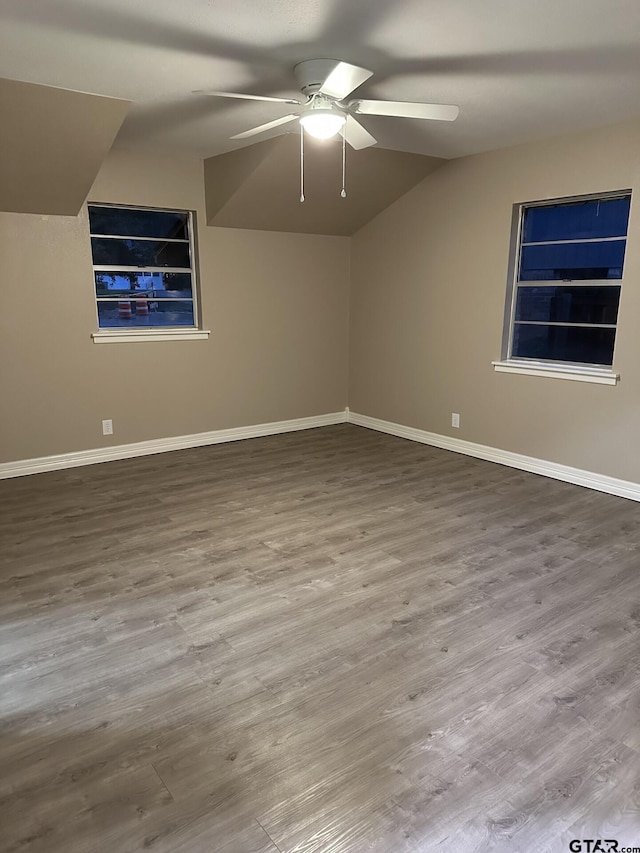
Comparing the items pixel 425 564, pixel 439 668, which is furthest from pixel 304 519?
pixel 439 668

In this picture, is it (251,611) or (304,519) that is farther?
(304,519)

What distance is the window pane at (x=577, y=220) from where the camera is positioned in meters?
4.01

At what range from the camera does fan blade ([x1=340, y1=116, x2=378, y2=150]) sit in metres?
3.03

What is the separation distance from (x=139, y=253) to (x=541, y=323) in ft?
11.0

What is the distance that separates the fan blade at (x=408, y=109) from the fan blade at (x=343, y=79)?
133 millimetres

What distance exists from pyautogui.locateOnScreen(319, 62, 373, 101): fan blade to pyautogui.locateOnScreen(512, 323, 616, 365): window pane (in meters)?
2.57

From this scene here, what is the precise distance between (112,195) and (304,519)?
117 inches

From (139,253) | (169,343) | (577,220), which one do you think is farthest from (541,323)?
(139,253)

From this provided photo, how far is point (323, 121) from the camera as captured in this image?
113 inches

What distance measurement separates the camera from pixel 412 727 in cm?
195

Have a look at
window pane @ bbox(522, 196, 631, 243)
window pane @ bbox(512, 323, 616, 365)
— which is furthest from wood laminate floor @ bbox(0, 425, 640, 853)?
window pane @ bbox(522, 196, 631, 243)

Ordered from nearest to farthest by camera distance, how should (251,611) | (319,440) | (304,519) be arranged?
1. (251,611)
2. (304,519)
3. (319,440)

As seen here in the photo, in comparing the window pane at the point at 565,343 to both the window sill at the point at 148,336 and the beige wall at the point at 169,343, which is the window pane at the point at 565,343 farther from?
the window sill at the point at 148,336

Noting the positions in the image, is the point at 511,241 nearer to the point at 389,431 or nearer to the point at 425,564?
the point at 389,431
